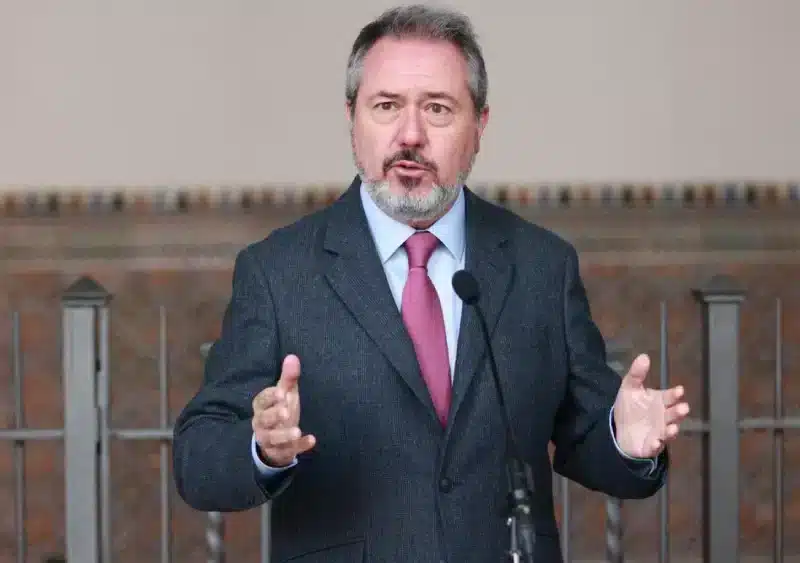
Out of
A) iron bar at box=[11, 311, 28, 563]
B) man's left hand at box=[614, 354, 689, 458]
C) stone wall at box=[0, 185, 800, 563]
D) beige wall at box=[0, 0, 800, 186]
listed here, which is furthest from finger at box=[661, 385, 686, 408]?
beige wall at box=[0, 0, 800, 186]

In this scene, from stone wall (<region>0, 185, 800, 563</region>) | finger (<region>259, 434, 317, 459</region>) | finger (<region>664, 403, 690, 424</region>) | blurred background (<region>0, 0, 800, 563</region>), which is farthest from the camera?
blurred background (<region>0, 0, 800, 563</region>)

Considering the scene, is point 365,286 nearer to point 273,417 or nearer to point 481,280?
point 481,280

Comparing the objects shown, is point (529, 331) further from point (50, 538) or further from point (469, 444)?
point (50, 538)

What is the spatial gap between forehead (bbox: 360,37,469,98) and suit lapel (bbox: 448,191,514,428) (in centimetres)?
21

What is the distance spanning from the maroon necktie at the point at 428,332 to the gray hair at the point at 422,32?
265 mm

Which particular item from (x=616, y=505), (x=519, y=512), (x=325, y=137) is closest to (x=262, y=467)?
(x=519, y=512)

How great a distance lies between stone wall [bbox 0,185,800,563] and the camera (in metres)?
7.27

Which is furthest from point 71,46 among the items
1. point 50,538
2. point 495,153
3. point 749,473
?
point 749,473

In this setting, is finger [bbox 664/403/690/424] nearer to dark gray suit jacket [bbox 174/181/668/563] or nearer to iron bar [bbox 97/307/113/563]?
dark gray suit jacket [bbox 174/181/668/563]

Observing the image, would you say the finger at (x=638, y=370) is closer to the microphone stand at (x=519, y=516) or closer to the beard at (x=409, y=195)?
the microphone stand at (x=519, y=516)

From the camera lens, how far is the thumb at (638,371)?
1663 millimetres

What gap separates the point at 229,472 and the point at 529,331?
19.0 inches

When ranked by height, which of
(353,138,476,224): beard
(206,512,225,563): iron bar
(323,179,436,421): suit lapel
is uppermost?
(353,138,476,224): beard

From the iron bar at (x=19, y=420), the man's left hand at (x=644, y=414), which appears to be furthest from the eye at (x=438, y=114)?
the iron bar at (x=19, y=420)
